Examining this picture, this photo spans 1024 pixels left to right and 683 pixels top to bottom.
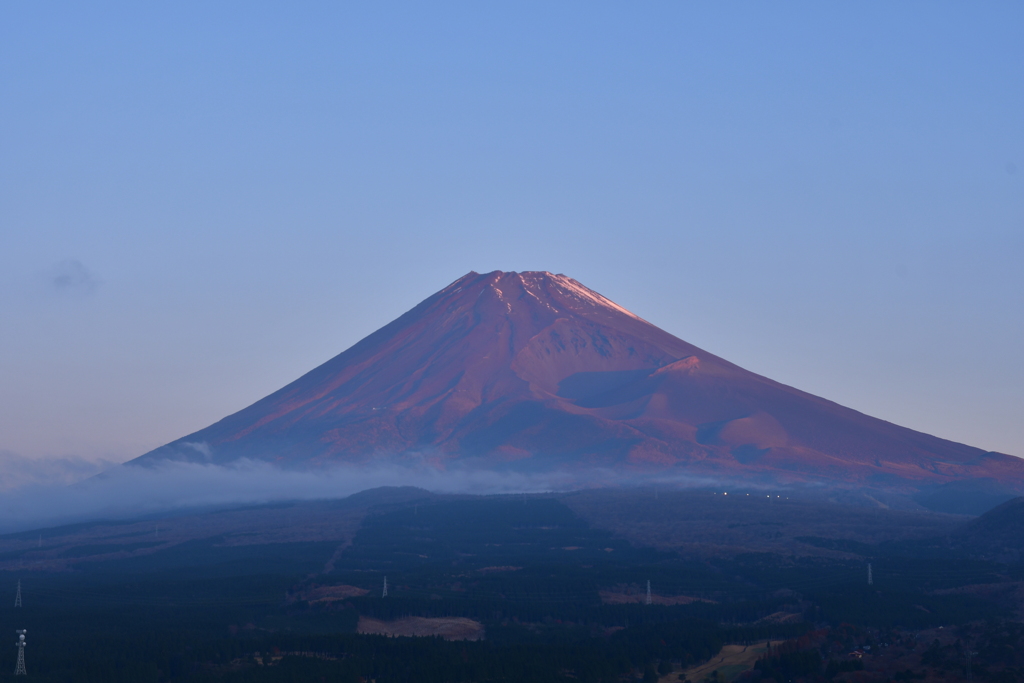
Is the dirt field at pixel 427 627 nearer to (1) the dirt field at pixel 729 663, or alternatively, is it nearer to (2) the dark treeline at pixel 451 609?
(2) the dark treeline at pixel 451 609

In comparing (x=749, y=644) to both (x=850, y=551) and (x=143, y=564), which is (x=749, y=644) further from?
(x=143, y=564)

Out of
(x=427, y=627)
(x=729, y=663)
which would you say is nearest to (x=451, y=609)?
(x=427, y=627)

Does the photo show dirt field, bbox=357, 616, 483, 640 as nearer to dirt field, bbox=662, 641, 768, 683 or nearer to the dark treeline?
the dark treeline

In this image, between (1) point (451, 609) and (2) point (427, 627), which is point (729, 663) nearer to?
(2) point (427, 627)

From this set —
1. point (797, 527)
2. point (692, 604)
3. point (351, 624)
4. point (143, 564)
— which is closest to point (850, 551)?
point (797, 527)

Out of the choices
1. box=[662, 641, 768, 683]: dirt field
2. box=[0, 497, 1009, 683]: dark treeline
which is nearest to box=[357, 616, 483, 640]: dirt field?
box=[0, 497, 1009, 683]: dark treeline

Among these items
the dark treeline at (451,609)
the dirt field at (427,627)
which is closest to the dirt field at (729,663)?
the dark treeline at (451,609)
